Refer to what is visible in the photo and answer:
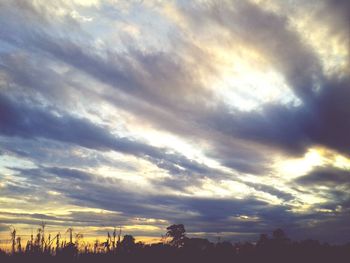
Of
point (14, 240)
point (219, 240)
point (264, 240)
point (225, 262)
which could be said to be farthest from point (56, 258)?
point (264, 240)

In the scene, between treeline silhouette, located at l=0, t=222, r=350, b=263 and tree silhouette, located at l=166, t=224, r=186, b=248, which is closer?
treeline silhouette, located at l=0, t=222, r=350, b=263

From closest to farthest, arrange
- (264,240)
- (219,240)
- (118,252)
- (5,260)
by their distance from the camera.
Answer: (5,260) < (118,252) < (219,240) < (264,240)

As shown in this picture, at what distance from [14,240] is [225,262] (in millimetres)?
39281

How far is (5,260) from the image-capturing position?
48.2m

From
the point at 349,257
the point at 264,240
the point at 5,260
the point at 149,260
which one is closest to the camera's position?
the point at 5,260

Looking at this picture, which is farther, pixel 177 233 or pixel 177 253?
pixel 177 233

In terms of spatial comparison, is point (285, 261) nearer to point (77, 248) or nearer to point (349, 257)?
point (349, 257)

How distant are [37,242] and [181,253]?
27309 mm

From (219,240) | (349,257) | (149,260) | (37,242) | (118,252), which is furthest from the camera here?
(219,240)

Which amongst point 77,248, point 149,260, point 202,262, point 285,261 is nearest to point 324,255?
point 285,261

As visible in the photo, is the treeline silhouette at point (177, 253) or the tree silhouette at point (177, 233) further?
the tree silhouette at point (177, 233)

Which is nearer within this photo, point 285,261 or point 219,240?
point 285,261

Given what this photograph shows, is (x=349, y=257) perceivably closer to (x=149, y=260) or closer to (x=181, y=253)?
(x=181, y=253)

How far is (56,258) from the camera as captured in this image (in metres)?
50.6
